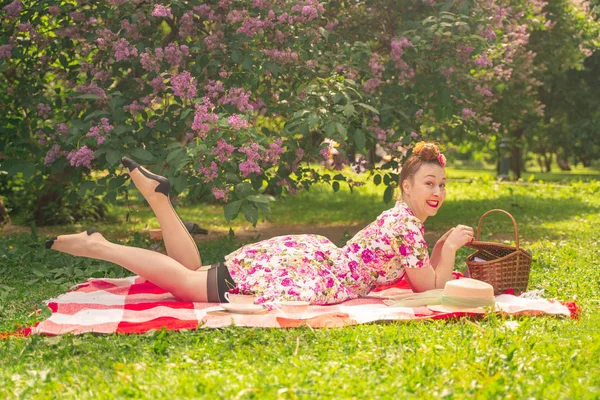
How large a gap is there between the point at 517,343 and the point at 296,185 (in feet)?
14.0

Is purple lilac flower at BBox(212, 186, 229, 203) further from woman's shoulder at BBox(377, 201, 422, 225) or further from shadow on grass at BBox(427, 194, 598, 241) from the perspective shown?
shadow on grass at BBox(427, 194, 598, 241)

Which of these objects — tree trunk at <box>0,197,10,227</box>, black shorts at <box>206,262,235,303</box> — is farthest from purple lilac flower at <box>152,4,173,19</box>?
tree trunk at <box>0,197,10,227</box>

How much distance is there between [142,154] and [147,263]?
183 cm

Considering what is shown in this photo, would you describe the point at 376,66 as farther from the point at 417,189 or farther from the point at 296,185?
the point at 417,189

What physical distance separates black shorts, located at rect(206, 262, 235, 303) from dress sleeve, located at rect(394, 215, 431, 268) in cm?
104

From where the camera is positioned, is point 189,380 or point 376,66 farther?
point 376,66

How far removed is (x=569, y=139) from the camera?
20.9 meters

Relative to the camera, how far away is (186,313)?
166 inches

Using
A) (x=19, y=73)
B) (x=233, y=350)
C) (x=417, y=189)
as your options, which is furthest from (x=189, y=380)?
(x=19, y=73)

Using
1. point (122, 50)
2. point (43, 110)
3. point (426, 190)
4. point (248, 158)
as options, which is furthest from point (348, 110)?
point (43, 110)

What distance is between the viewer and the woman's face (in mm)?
4762

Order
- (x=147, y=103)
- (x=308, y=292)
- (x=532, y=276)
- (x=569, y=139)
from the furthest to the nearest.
A: 1. (x=569, y=139)
2. (x=147, y=103)
3. (x=532, y=276)
4. (x=308, y=292)

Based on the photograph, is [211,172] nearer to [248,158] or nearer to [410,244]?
[248,158]

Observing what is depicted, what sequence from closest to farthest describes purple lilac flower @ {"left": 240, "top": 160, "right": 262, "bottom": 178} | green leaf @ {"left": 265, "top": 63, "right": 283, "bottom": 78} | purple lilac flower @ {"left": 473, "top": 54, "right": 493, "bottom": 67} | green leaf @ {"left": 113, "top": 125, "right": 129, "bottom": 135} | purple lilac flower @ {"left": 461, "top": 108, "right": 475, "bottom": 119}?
purple lilac flower @ {"left": 240, "top": 160, "right": 262, "bottom": 178} < green leaf @ {"left": 113, "top": 125, "right": 129, "bottom": 135} < green leaf @ {"left": 265, "top": 63, "right": 283, "bottom": 78} < purple lilac flower @ {"left": 473, "top": 54, "right": 493, "bottom": 67} < purple lilac flower @ {"left": 461, "top": 108, "right": 475, "bottom": 119}
